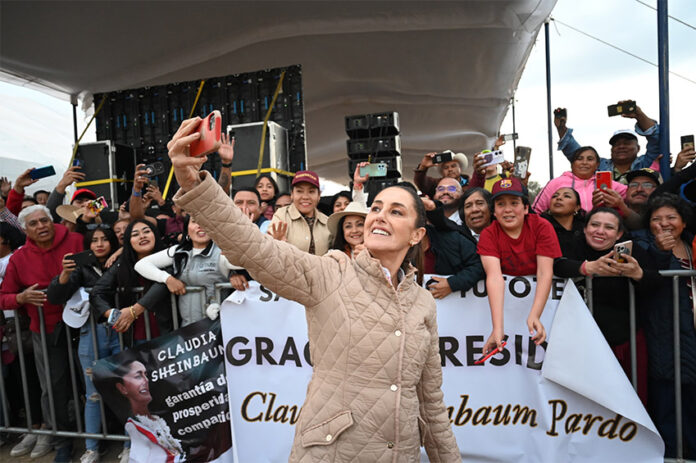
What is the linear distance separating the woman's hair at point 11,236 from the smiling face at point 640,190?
5.72m

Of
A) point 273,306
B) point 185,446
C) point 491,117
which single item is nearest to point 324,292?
point 273,306

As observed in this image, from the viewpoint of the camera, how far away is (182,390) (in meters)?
2.97

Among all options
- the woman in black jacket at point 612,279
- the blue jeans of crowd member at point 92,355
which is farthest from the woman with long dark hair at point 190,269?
A: the woman in black jacket at point 612,279

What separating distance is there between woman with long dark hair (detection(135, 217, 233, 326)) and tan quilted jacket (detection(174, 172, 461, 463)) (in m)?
1.66

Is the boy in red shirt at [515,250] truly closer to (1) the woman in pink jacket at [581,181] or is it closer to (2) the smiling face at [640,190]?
(1) the woman in pink jacket at [581,181]

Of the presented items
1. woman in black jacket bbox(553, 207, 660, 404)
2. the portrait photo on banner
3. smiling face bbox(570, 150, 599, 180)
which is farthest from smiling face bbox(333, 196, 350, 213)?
smiling face bbox(570, 150, 599, 180)

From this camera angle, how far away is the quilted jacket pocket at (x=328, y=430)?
1.48 m

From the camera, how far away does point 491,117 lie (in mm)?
11586

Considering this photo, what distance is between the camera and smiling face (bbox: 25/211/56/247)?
12.0ft

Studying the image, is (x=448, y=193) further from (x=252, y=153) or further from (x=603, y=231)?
(x=252, y=153)

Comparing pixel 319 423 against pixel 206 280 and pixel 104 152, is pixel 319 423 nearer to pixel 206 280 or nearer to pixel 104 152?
pixel 206 280

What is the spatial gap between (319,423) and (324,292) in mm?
448

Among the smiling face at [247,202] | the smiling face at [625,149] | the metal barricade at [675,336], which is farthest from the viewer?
the smiling face at [625,149]

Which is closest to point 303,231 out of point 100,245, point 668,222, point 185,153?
point 100,245
